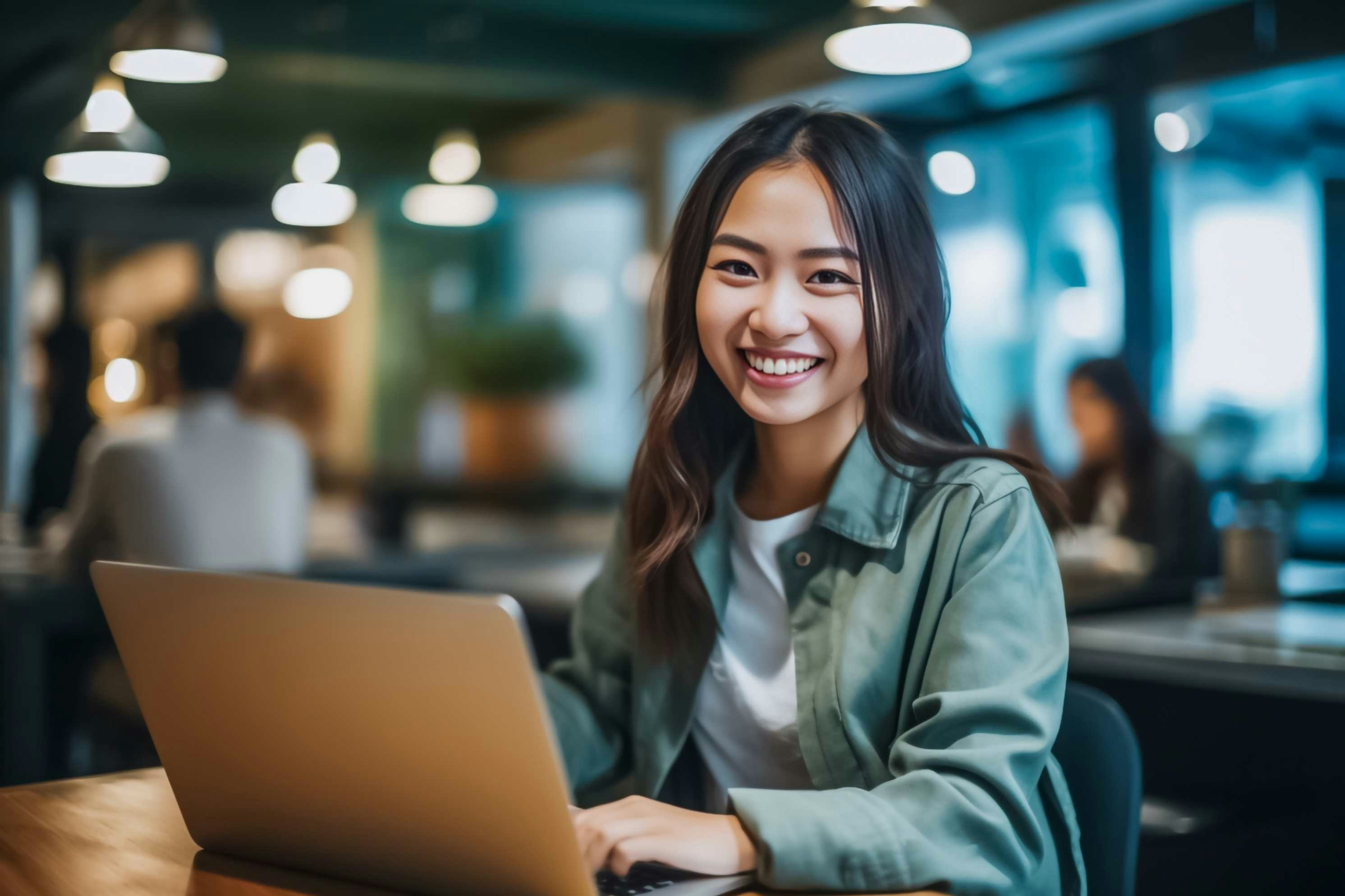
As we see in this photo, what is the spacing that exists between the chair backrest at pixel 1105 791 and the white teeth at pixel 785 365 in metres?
0.41

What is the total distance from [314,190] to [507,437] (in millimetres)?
2772

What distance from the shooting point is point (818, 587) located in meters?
1.23

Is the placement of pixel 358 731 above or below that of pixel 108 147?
below

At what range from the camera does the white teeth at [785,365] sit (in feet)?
4.00

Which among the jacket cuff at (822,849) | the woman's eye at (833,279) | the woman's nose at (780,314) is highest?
the woman's eye at (833,279)

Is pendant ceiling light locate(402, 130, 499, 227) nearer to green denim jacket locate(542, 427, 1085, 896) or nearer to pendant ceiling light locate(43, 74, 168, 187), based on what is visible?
pendant ceiling light locate(43, 74, 168, 187)

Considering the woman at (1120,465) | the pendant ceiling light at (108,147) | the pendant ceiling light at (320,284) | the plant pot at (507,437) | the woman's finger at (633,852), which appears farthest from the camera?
the plant pot at (507,437)

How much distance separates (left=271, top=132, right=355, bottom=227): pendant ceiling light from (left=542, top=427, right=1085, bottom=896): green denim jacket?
4.47 metres

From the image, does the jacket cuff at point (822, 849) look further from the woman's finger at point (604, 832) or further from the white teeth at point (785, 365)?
the white teeth at point (785, 365)

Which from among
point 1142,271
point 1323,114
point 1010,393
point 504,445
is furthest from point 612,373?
point 1323,114

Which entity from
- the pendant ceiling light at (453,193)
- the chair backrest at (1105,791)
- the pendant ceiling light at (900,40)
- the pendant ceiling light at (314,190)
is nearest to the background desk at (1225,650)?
the chair backrest at (1105,791)

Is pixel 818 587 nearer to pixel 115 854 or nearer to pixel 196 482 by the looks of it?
pixel 115 854

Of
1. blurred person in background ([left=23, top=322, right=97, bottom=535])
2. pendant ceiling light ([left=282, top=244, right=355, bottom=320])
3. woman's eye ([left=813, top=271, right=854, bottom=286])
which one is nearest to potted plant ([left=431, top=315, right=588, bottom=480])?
pendant ceiling light ([left=282, top=244, right=355, bottom=320])

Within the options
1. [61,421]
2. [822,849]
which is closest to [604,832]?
[822,849]
